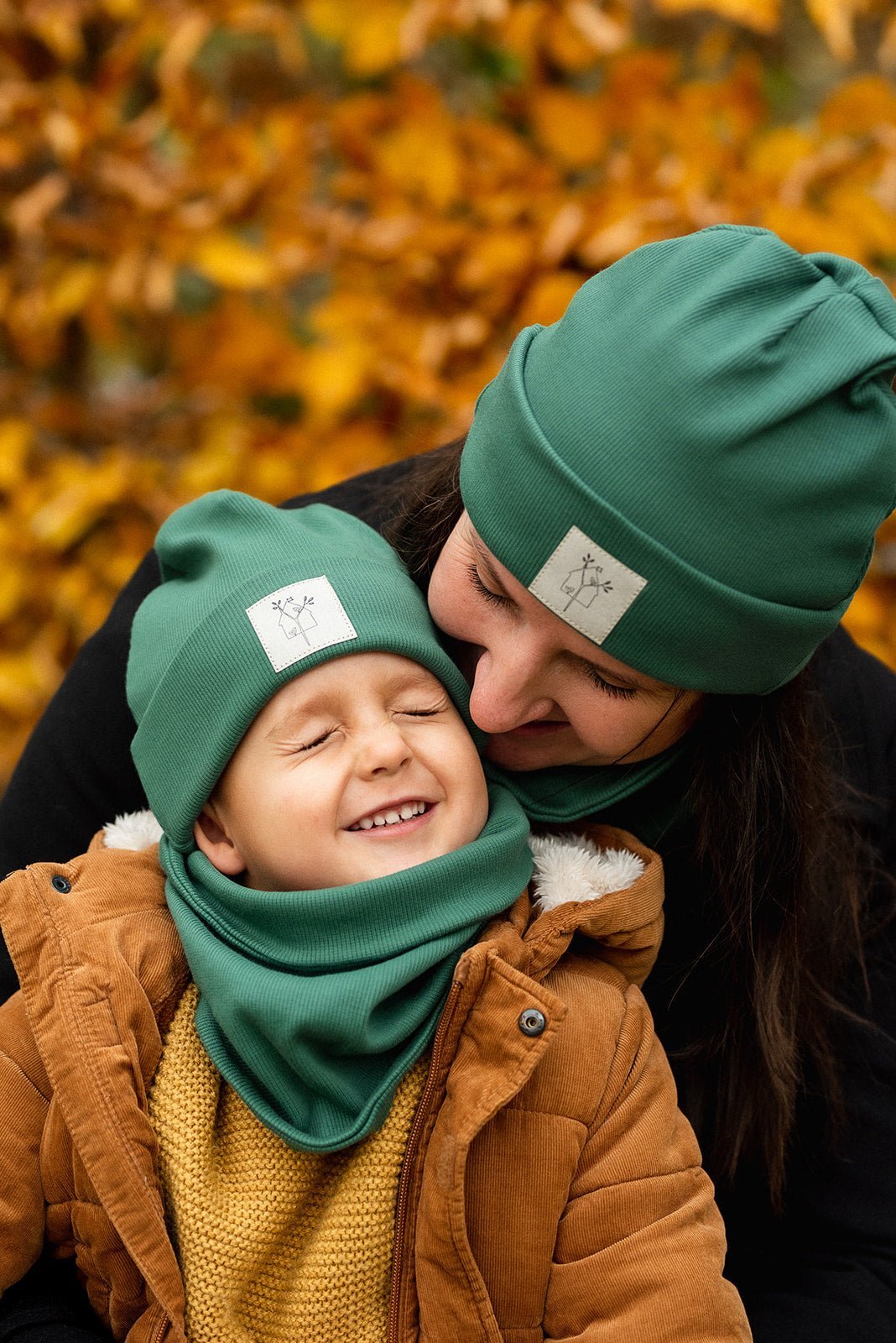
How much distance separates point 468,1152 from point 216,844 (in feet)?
1.65

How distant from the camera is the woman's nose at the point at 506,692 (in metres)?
1.54

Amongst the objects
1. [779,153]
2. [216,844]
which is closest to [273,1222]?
[216,844]

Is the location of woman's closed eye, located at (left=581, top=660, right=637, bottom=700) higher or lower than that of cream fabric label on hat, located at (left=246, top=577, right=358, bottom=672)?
lower

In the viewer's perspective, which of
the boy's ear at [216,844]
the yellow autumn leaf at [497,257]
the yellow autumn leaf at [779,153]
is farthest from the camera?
the yellow autumn leaf at [497,257]

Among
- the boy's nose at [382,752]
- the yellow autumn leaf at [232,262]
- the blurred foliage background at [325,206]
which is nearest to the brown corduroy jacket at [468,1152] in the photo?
the boy's nose at [382,752]

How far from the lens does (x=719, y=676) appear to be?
1531 millimetres

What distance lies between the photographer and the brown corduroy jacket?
1.44 meters

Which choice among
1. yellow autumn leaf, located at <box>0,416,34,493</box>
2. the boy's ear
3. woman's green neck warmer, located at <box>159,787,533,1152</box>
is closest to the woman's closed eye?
woman's green neck warmer, located at <box>159,787,533,1152</box>

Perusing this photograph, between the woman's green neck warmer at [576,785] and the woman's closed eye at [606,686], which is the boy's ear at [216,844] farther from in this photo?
the woman's closed eye at [606,686]

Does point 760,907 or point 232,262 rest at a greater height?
point 232,262

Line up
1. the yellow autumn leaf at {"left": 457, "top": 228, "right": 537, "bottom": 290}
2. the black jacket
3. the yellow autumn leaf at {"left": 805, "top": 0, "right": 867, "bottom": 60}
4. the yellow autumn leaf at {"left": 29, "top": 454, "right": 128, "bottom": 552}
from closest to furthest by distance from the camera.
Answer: the black jacket < the yellow autumn leaf at {"left": 805, "top": 0, "right": 867, "bottom": 60} < the yellow autumn leaf at {"left": 457, "top": 228, "right": 537, "bottom": 290} < the yellow autumn leaf at {"left": 29, "top": 454, "right": 128, "bottom": 552}

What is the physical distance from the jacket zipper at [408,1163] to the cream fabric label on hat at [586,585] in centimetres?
45

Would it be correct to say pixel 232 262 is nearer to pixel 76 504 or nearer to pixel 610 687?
pixel 76 504

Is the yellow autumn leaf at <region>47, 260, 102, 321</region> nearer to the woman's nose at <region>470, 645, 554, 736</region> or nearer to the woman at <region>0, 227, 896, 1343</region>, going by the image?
the woman at <region>0, 227, 896, 1343</region>
